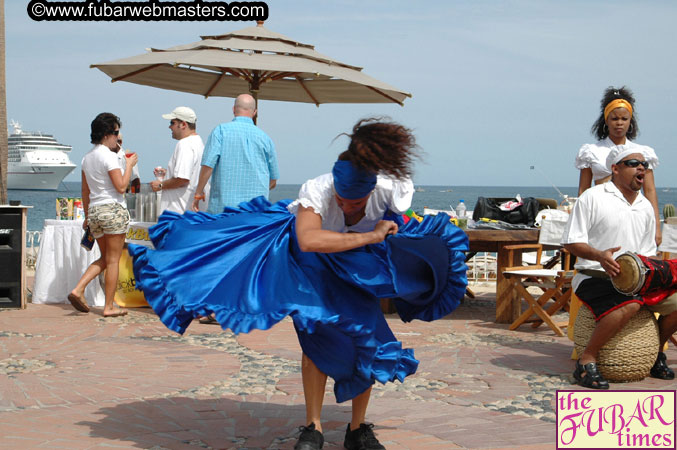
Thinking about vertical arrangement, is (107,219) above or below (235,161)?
below

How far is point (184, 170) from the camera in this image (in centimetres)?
795

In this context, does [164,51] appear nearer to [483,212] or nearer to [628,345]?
[483,212]

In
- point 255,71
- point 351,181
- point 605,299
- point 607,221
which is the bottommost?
point 605,299

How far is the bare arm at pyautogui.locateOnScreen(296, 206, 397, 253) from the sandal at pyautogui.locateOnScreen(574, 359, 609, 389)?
2.40 metres

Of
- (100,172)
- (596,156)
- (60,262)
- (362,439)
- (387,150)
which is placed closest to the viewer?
(387,150)

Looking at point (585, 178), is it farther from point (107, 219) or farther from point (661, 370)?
point (107, 219)

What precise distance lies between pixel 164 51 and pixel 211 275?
532 cm

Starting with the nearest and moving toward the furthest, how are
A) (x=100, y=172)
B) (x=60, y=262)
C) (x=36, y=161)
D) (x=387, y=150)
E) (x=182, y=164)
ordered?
1. (x=387, y=150)
2. (x=100, y=172)
3. (x=182, y=164)
4. (x=60, y=262)
5. (x=36, y=161)

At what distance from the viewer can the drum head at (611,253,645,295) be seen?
5137 millimetres

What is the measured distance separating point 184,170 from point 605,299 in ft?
14.3

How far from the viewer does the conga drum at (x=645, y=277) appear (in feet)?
16.9

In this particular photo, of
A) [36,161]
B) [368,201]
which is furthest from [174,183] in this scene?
[36,161]

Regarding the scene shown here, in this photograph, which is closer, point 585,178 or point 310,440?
point 310,440

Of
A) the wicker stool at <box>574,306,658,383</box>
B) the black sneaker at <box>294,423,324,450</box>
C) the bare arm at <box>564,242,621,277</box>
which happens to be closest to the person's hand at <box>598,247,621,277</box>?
the bare arm at <box>564,242,621,277</box>
